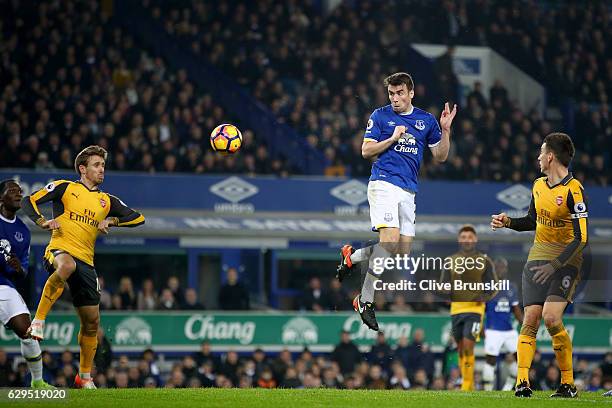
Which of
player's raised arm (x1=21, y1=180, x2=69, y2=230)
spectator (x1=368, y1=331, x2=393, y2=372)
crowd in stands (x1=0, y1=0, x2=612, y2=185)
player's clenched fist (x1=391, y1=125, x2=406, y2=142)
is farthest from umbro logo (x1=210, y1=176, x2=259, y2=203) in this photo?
player's clenched fist (x1=391, y1=125, x2=406, y2=142)

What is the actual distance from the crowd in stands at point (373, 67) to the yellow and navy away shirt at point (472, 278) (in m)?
7.93

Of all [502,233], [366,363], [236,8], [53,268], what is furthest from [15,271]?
[236,8]

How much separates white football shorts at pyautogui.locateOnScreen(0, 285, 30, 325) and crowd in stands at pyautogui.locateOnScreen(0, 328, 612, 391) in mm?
6289

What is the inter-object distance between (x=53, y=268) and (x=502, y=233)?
13.3m

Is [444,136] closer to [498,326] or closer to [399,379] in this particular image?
[498,326]

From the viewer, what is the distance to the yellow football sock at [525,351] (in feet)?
31.9

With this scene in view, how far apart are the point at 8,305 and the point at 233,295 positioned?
9.50m

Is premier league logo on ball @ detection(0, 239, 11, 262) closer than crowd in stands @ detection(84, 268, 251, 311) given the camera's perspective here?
Yes

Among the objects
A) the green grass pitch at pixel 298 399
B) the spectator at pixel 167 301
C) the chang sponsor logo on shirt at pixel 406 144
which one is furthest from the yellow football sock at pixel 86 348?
the spectator at pixel 167 301

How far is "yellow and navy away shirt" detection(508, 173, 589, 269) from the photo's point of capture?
9453 mm

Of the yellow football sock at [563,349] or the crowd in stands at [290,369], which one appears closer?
the yellow football sock at [563,349]

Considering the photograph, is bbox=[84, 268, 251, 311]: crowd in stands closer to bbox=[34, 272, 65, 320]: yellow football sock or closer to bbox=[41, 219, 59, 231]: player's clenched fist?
bbox=[34, 272, 65, 320]: yellow football sock

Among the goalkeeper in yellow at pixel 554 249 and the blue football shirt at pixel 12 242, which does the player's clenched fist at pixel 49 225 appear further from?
the goalkeeper in yellow at pixel 554 249

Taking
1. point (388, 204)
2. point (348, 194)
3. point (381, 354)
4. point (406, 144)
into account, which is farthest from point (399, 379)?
point (406, 144)
